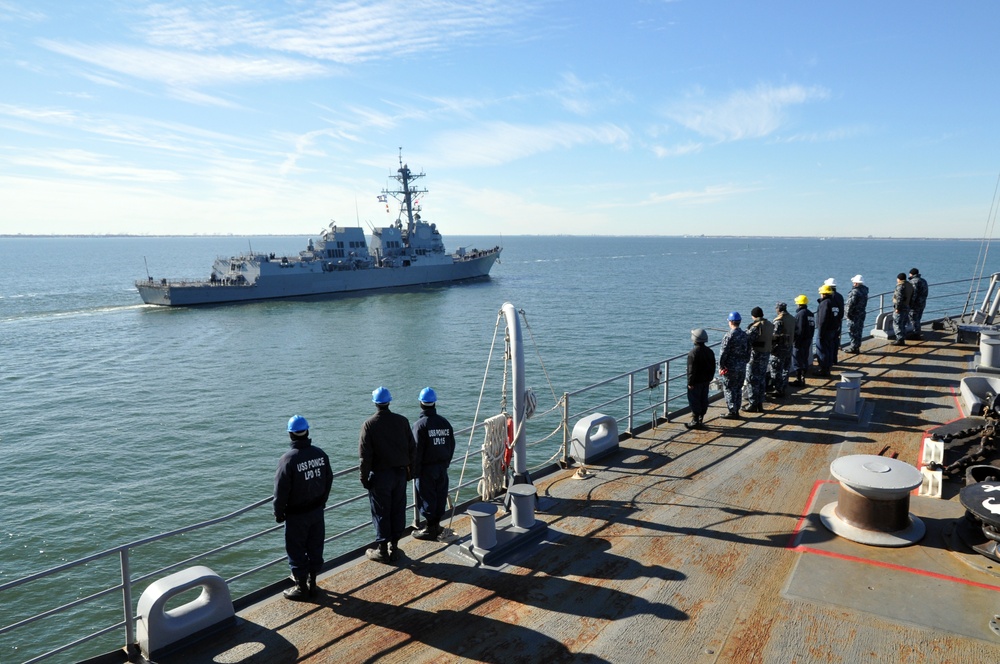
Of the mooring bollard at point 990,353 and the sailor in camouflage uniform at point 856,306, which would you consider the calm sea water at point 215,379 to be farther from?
the mooring bollard at point 990,353

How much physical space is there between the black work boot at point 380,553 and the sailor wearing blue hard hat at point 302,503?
682 millimetres

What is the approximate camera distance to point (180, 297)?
192ft

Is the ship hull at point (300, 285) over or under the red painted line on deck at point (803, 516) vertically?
over

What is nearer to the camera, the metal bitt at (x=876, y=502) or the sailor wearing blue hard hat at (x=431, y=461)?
the metal bitt at (x=876, y=502)

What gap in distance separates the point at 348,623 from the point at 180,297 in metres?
62.0

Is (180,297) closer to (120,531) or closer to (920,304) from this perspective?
(120,531)

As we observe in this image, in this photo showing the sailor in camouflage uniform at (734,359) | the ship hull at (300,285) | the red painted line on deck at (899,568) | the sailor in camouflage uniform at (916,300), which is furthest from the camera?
the ship hull at (300,285)

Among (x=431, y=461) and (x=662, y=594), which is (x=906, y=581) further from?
(x=431, y=461)

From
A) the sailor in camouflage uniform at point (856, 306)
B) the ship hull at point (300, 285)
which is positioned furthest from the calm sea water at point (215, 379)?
the sailor in camouflage uniform at point (856, 306)

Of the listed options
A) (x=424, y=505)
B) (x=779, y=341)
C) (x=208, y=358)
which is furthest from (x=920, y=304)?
(x=208, y=358)

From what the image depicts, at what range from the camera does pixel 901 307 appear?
49.0ft

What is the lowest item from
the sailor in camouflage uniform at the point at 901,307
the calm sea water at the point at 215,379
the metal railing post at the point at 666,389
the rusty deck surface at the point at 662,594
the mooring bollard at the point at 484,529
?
the calm sea water at the point at 215,379

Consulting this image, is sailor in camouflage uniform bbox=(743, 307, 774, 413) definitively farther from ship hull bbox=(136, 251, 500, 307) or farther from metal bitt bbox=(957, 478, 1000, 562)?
ship hull bbox=(136, 251, 500, 307)

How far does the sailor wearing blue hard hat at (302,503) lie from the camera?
5.01 meters
